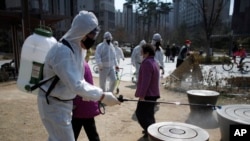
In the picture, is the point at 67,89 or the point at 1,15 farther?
the point at 1,15

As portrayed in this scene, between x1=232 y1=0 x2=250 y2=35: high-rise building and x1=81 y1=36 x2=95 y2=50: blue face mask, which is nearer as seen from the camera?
x1=81 y1=36 x2=95 y2=50: blue face mask

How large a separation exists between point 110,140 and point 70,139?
81.7 inches

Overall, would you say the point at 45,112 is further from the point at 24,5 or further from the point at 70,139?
the point at 24,5

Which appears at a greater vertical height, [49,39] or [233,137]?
[49,39]


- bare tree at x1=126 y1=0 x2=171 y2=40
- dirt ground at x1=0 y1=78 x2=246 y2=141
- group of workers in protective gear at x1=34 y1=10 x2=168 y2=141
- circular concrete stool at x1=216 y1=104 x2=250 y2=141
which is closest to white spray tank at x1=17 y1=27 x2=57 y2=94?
group of workers in protective gear at x1=34 y1=10 x2=168 y2=141

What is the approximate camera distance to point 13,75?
11.5 m

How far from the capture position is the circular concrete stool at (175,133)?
283cm

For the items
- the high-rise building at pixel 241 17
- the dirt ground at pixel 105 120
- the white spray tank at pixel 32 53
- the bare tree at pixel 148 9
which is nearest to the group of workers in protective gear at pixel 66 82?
the white spray tank at pixel 32 53

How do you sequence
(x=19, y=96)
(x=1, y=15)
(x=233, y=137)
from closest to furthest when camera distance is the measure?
(x=233, y=137) < (x=19, y=96) < (x=1, y=15)

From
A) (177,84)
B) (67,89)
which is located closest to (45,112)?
(67,89)

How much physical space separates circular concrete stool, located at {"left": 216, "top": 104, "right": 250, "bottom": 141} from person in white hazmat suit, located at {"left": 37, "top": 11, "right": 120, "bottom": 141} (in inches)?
82.5

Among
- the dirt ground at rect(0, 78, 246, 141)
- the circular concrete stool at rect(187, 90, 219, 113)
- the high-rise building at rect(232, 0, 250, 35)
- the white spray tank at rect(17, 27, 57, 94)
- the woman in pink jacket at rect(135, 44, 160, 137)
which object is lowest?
the dirt ground at rect(0, 78, 246, 141)

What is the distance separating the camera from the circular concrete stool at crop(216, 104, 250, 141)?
11.8 feet

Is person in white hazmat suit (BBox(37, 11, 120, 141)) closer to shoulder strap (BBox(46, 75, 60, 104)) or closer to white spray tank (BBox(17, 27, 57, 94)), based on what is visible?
shoulder strap (BBox(46, 75, 60, 104))
